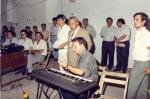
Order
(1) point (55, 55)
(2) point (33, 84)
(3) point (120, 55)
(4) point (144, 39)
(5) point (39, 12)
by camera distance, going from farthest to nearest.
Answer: (5) point (39, 12)
(1) point (55, 55)
(3) point (120, 55)
(2) point (33, 84)
(4) point (144, 39)

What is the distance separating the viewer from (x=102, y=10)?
8.87m

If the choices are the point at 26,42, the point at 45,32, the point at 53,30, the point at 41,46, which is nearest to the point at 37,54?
the point at 41,46

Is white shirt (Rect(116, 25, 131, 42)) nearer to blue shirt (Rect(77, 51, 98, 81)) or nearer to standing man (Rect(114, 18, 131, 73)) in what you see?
standing man (Rect(114, 18, 131, 73))

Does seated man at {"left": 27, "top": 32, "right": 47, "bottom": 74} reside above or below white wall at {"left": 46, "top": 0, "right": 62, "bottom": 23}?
below

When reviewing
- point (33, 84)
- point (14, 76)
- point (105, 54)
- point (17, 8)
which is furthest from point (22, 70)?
point (17, 8)

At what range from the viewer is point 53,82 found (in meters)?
3.66

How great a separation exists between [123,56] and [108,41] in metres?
0.68

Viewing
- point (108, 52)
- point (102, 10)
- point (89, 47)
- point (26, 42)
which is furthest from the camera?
point (102, 10)

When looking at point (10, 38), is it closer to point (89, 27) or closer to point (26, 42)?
point (26, 42)

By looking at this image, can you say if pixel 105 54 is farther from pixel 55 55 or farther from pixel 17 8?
pixel 17 8

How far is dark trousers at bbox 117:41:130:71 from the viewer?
7984 mm

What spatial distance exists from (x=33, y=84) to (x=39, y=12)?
185 inches

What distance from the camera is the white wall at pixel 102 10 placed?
8170 mm

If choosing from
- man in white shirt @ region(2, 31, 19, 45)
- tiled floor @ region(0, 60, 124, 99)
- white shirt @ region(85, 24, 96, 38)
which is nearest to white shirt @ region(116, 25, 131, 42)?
white shirt @ region(85, 24, 96, 38)
